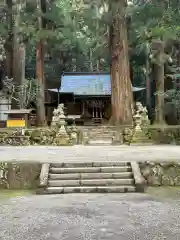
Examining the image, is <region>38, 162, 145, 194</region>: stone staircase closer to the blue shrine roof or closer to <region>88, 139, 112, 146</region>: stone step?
<region>88, 139, 112, 146</region>: stone step

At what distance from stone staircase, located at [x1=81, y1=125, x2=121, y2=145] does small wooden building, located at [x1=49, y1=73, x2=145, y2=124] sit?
6056 millimetres

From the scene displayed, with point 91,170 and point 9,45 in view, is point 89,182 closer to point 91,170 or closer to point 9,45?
point 91,170

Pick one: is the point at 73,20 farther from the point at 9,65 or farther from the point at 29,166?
the point at 29,166

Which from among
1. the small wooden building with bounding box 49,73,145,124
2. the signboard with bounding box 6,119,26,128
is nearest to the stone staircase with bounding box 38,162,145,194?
the signboard with bounding box 6,119,26,128

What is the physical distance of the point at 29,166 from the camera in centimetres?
767

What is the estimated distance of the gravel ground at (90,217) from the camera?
441 centimetres

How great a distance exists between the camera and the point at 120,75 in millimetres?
16312

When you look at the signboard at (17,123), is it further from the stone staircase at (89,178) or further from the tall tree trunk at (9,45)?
the stone staircase at (89,178)

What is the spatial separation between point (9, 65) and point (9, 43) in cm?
135

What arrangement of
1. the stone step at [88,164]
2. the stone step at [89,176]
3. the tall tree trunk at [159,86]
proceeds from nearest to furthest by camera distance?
the stone step at [89,176] < the stone step at [88,164] < the tall tree trunk at [159,86]

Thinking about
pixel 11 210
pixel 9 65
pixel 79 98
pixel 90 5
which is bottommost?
pixel 11 210

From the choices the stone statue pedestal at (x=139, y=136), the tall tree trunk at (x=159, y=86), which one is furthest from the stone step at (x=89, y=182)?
the tall tree trunk at (x=159, y=86)

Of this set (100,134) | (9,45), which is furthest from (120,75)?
(9,45)

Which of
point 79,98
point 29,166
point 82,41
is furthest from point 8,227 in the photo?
point 82,41
